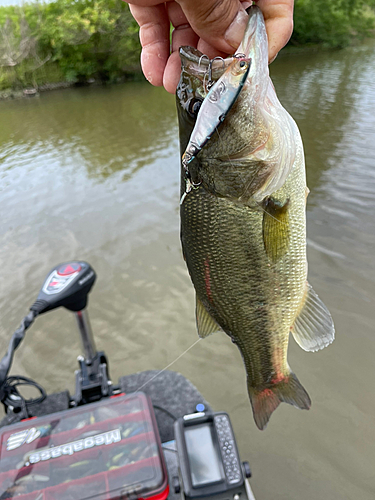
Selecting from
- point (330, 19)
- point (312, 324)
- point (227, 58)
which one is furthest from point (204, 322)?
point (330, 19)

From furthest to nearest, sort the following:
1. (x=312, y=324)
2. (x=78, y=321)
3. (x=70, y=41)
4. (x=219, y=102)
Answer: (x=70, y=41) < (x=78, y=321) < (x=312, y=324) < (x=219, y=102)

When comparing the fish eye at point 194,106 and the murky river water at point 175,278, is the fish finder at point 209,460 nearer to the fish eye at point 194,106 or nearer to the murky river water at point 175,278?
the murky river water at point 175,278

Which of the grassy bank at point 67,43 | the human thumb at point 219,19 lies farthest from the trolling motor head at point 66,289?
the grassy bank at point 67,43

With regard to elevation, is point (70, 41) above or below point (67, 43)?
above

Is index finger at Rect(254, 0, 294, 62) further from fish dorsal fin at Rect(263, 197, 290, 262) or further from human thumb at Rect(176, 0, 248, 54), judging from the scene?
fish dorsal fin at Rect(263, 197, 290, 262)

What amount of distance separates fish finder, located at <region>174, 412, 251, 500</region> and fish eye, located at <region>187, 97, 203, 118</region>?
154cm

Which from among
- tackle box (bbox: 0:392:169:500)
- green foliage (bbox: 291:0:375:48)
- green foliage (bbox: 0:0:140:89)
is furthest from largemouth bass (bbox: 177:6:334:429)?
green foliage (bbox: 291:0:375:48)

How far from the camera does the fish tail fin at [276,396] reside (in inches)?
60.5

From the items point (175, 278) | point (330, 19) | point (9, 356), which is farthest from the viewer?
point (330, 19)

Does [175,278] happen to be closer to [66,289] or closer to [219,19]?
[66,289]

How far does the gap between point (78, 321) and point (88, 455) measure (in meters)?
1.01

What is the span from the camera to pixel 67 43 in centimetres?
A: 2569

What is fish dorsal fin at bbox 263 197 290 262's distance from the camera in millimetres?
1199

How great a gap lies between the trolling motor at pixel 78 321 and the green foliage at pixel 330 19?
3583 centimetres
